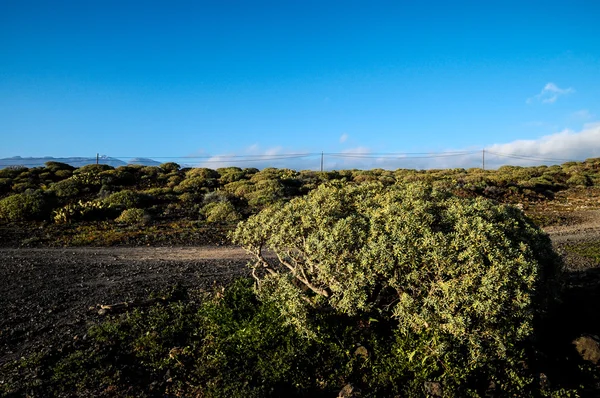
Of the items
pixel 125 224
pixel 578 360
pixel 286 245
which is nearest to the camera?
pixel 578 360

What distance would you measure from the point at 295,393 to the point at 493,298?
3.19 metres

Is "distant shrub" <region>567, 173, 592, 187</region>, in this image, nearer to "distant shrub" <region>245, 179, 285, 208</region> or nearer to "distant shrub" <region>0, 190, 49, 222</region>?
"distant shrub" <region>245, 179, 285, 208</region>

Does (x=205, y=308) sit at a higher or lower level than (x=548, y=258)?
lower

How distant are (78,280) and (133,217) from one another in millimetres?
12282

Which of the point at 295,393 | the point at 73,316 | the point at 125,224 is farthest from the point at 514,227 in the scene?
the point at 125,224

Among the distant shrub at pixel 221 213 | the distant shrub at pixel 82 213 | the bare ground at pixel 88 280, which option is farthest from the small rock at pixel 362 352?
the distant shrub at pixel 82 213

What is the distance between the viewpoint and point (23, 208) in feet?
76.6

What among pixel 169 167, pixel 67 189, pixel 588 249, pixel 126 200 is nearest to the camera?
pixel 588 249

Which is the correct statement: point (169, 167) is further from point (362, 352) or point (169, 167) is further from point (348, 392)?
point (348, 392)

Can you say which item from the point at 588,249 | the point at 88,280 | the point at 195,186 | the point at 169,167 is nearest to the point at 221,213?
the point at 195,186

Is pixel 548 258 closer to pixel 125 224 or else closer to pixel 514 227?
pixel 514 227

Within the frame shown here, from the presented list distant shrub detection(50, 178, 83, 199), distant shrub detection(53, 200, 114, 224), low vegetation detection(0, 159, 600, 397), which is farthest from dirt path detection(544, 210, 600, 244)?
distant shrub detection(50, 178, 83, 199)

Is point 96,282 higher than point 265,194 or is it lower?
lower

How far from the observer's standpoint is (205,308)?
8.40 metres
